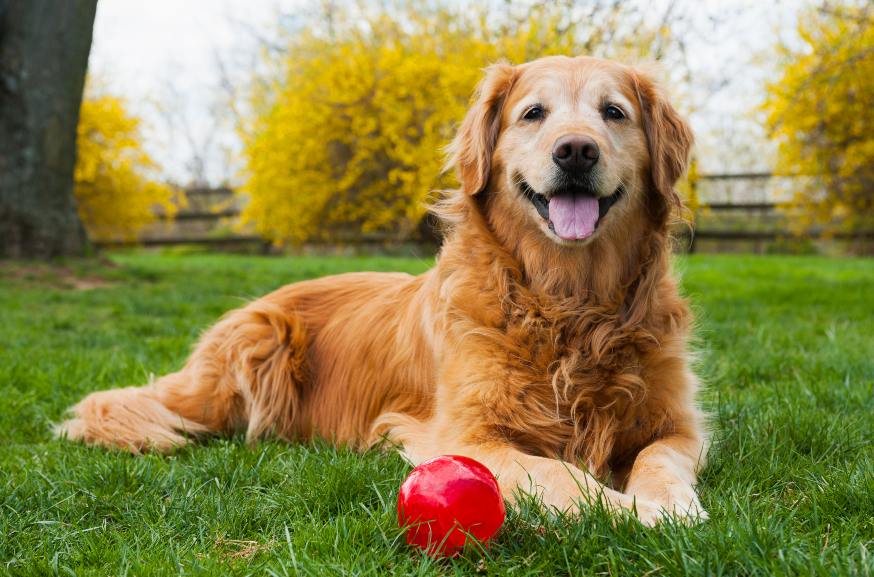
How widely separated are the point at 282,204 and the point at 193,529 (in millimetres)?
15676

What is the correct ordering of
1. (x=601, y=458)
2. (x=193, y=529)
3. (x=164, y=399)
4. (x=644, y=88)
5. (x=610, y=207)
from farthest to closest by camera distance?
(x=164, y=399), (x=644, y=88), (x=610, y=207), (x=601, y=458), (x=193, y=529)

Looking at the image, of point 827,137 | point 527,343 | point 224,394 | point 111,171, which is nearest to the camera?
point 527,343

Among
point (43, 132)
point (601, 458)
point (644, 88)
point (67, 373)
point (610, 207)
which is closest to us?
point (601, 458)

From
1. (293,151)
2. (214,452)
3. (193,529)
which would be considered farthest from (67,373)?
(293,151)

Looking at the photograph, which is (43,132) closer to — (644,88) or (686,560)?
(644,88)

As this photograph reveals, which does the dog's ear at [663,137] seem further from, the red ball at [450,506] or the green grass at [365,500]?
the red ball at [450,506]

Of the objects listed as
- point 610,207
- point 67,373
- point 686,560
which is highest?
point 610,207

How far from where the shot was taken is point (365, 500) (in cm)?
248

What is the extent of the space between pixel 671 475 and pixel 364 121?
14.5 meters

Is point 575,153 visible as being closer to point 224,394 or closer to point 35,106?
point 224,394

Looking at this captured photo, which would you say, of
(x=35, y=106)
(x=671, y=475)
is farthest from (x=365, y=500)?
(x=35, y=106)

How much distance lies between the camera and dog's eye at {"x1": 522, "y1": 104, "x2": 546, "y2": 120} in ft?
10.3

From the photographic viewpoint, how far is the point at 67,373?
4.61m

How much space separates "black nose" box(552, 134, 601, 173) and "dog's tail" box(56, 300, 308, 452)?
5.41ft
